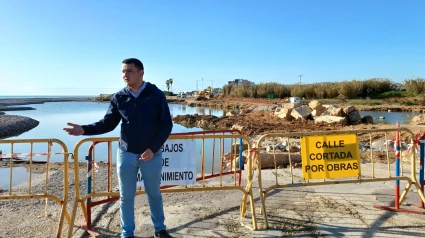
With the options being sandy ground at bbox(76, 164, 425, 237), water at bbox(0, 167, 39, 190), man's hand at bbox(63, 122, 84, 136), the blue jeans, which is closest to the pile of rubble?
sandy ground at bbox(76, 164, 425, 237)

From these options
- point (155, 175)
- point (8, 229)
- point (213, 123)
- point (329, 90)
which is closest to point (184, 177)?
point (155, 175)

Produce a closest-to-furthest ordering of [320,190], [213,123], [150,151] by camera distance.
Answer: [150,151]
[320,190]
[213,123]

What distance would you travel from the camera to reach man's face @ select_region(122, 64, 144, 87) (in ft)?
10.9

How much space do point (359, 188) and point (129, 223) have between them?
4.52 metres

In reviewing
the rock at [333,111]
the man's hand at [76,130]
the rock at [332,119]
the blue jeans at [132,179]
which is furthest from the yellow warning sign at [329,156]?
the rock at [333,111]

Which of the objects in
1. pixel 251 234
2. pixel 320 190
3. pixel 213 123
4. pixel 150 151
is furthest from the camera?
pixel 213 123

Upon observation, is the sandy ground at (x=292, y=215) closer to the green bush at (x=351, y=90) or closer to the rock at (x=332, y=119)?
the rock at (x=332, y=119)

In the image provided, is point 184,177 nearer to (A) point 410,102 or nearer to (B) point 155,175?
(B) point 155,175

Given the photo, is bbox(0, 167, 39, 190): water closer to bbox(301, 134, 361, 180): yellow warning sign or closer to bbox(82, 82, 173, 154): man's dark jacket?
bbox(82, 82, 173, 154): man's dark jacket

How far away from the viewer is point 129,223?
3582 mm

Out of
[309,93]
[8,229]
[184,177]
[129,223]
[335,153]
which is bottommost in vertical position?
[8,229]

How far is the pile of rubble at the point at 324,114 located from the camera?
64.0ft

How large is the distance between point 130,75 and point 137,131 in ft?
1.97

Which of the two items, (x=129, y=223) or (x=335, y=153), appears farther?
(x=335, y=153)
